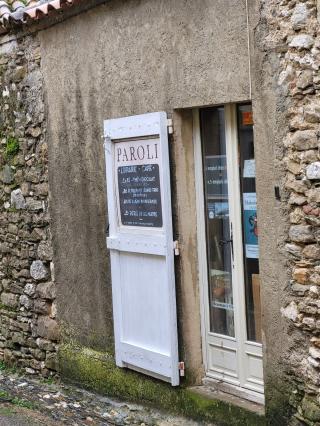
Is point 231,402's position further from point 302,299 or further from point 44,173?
point 44,173

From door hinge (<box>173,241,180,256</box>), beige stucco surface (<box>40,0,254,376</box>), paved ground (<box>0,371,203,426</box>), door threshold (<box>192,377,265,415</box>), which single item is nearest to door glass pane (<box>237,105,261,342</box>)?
beige stucco surface (<box>40,0,254,376</box>)

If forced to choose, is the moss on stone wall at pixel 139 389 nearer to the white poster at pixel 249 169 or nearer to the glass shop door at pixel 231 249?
the glass shop door at pixel 231 249

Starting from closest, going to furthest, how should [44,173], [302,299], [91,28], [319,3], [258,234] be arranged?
[319,3]
[302,299]
[258,234]
[91,28]
[44,173]

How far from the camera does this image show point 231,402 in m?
5.94

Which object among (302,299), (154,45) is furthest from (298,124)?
(154,45)

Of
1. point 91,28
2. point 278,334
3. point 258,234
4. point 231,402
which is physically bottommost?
point 231,402

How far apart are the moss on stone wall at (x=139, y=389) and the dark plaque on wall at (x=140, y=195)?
1361mm

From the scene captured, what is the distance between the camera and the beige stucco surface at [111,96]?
5.73 meters

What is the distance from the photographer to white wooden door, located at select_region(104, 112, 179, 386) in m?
6.23

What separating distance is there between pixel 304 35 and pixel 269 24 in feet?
1.10

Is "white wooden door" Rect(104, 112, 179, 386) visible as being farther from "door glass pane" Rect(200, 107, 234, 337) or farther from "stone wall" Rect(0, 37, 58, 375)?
"stone wall" Rect(0, 37, 58, 375)

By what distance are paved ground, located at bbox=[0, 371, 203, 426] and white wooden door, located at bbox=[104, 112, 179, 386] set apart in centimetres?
37

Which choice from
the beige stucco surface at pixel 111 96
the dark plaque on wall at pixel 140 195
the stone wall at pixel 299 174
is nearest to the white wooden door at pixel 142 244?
the dark plaque on wall at pixel 140 195

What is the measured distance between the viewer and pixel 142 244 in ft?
21.2
